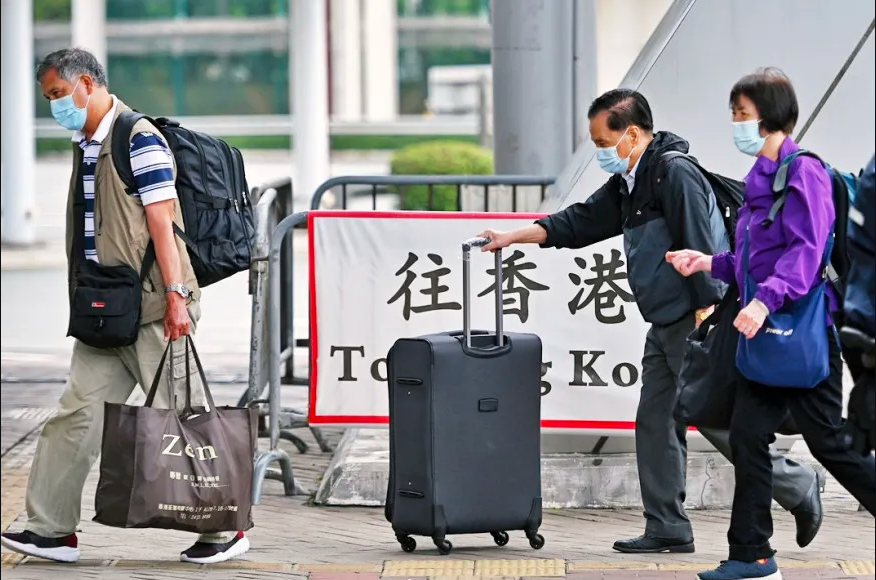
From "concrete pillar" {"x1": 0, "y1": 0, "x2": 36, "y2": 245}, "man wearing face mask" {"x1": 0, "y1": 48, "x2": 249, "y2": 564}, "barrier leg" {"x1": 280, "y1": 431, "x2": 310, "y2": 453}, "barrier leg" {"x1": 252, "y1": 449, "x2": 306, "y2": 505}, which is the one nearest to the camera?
"man wearing face mask" {"x1": 0, "y1": 48, "x2": 249, "y2": 564}

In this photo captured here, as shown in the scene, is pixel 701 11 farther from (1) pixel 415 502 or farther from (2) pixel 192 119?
(2) pixel 192 119

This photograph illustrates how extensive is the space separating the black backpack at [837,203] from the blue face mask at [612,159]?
0.81 m

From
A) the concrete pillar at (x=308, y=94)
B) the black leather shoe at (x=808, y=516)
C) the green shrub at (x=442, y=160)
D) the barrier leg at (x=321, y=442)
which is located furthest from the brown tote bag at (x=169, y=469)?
the concrete pillar at (x=308, y=94)

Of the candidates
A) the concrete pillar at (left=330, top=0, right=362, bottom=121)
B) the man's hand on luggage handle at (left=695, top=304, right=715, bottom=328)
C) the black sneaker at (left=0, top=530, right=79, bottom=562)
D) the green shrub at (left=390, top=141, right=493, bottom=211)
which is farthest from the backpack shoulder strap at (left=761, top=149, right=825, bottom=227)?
the concrete pillar at (left=330, top=0, right=362, bottom=121)

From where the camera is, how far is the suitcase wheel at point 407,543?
5.64 meters

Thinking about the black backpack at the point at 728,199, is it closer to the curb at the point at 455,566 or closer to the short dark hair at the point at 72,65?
the curb at the point at 455,566

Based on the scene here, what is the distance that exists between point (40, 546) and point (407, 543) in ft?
4.18

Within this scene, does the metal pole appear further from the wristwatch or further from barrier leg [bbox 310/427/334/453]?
the wristwatch

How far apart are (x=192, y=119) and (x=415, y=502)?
4533cm

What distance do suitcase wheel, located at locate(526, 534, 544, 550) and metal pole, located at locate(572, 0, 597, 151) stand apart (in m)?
3.56

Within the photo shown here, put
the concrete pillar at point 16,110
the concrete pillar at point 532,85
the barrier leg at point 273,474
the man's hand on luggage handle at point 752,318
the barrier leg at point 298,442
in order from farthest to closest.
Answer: the concrete pillar at point 16,110
the concrete pillar at point 532,85
the barrier leg at point 298,442
the barrier leg at point 273,474
the man's hand on luggage handle at point 752,318

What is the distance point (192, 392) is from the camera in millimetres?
5562

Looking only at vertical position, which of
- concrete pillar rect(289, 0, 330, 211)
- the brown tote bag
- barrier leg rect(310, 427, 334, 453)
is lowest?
barrier leg rect(310, 427, 334, 453)

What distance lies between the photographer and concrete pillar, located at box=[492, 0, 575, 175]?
8.48 meters
